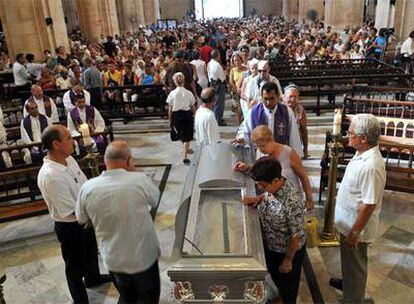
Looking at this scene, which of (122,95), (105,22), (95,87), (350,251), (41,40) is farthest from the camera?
(105,22)

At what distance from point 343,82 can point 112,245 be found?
7833 millimetres

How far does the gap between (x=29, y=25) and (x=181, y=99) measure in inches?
314

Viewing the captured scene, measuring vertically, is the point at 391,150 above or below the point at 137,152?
above

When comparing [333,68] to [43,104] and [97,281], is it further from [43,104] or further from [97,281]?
[97,281]

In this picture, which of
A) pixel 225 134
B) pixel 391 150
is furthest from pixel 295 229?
pixel 225 134

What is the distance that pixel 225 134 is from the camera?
8445 millimetres

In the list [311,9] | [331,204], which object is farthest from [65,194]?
[311,9]

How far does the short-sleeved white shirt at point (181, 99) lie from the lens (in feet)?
22.1

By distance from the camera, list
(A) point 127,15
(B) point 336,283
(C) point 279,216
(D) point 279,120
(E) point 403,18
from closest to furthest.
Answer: (C) point 279,216, (B) point 336,283, (D) point 279,120, (E) point 403,18, (A) point 127,15

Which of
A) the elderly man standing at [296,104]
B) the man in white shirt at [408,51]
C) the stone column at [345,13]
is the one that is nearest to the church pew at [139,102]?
the elderly man standing at [296,104]

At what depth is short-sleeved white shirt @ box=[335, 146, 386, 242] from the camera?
9.61 ft

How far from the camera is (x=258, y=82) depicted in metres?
6.25

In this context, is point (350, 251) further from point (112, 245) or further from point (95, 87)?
point (95, 87)

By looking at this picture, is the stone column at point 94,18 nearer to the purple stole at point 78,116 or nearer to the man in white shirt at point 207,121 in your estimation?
the purple stole at point 78,116
